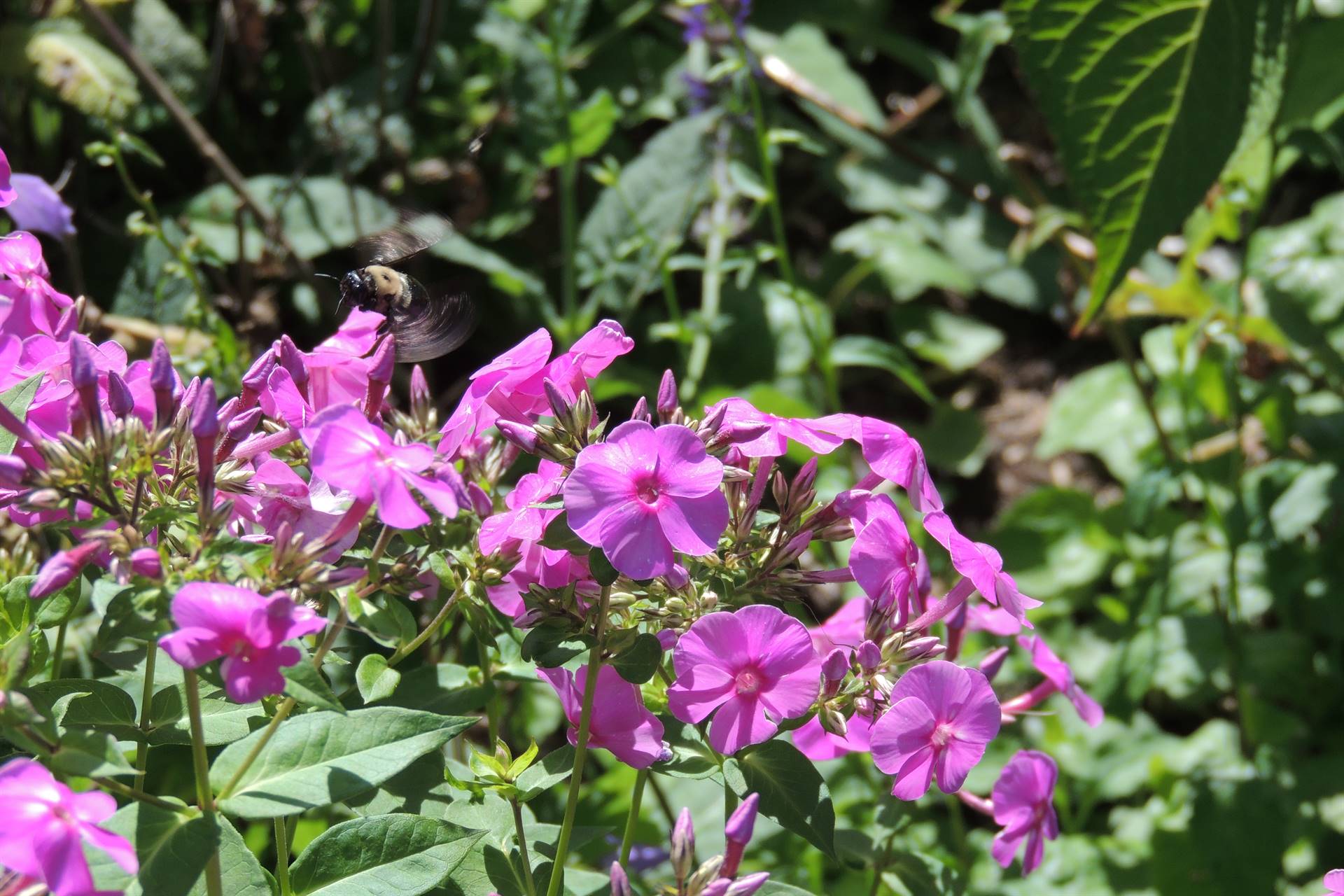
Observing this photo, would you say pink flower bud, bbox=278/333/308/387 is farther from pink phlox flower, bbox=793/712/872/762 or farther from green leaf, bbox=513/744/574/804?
pink phlox flower, bbox=793/712/872/762

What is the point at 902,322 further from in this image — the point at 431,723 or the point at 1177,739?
the point at 431,723

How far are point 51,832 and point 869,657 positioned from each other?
585mm

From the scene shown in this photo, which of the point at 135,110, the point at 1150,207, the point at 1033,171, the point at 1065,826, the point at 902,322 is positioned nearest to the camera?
the point at 1150,207

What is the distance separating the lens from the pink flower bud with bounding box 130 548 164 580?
2.53ft

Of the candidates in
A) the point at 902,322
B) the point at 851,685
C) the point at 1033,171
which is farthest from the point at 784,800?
the point at 1033,171

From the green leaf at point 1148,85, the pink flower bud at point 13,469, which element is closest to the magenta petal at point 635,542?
the pink flower bud at point 13,469

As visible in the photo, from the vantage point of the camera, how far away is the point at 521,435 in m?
0.93

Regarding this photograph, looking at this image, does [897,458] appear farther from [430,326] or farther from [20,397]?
[20,397]

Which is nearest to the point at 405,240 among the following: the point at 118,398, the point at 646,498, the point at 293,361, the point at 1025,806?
the point at 293,361

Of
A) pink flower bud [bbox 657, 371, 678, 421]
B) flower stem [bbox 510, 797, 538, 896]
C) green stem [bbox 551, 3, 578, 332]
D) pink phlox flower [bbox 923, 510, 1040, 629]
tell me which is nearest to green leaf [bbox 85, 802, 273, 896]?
flower stem [bbox 510, 797, 538, 896]

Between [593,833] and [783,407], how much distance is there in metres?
1.32

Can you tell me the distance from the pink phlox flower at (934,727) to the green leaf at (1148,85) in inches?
42.4

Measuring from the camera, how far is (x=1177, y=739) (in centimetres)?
234

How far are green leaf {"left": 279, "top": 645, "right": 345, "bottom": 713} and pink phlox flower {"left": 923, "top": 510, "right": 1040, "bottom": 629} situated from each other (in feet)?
1.53
